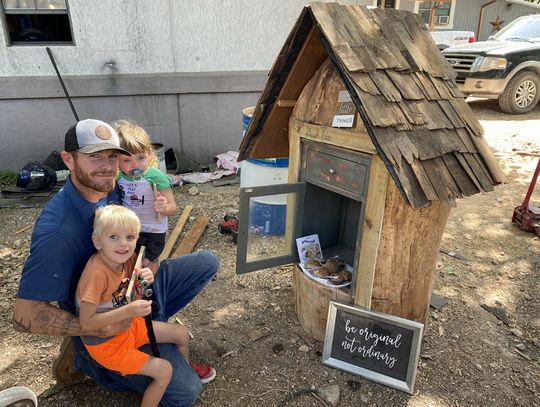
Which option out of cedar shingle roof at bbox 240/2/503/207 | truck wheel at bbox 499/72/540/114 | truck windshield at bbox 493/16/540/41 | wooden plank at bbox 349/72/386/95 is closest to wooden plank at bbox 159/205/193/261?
cedar shingle roof at bbox 240/2/503/207

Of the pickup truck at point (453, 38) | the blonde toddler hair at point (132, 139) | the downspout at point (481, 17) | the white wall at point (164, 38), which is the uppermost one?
the downspout at point (481, 17)

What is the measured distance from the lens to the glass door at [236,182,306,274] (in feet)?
8.25

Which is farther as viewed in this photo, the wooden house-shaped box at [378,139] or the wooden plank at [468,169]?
the wooden plank at [468,169]

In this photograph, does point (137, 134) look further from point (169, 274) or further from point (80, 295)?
point (80, 295)

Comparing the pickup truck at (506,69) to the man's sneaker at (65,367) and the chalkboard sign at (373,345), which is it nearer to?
the chalkboard sign at (373,345)

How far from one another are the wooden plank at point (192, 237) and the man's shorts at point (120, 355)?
2008 millimetres

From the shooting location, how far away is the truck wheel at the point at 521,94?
888 centimetres

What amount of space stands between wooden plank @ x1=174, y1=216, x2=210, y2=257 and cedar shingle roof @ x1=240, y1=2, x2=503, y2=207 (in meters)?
2.18

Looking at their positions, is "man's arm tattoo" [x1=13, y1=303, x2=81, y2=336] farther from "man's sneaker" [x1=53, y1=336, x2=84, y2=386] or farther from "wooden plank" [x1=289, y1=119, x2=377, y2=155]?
"wooden plank" [x1=289, y1=119, x2=377, y2=155]

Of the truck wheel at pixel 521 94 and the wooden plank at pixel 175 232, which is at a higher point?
the truck wheel at pixel 521 94

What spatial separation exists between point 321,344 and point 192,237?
80.8 inches

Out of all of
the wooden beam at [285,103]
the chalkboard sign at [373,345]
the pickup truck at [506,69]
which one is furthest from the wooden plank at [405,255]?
the pickup truck at [506,69]

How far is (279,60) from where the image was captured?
2414 millimetres

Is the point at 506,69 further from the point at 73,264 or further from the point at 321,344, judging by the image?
the point at 73,264
